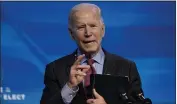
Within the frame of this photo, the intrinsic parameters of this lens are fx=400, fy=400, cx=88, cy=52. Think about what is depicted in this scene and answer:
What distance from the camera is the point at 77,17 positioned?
1188mm

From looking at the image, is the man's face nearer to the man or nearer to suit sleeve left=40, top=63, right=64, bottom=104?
the man

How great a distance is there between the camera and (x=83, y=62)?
121 cm

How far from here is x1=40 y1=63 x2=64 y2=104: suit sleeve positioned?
1123 mm

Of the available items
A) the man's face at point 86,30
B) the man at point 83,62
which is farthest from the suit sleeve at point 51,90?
the man's face at point 86,30

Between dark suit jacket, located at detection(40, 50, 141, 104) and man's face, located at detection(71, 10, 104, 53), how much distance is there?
73 mm

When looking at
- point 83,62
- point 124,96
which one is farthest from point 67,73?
point 124,96

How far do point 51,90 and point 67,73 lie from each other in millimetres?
73

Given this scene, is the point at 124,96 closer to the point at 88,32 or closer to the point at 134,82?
the point at 134,82

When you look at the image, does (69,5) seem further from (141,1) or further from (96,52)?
(96,52)

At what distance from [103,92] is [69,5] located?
1108 millimetres

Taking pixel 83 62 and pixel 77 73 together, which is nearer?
pixel 77 73

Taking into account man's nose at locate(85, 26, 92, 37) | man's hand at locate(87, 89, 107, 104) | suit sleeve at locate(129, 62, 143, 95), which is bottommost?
man's hand at locate(87, 89, 107, 104)

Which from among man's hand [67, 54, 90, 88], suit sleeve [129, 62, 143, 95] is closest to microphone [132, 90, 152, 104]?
suit sleeve [129, 62, 143, 95]

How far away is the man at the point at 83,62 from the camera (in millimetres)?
1142
